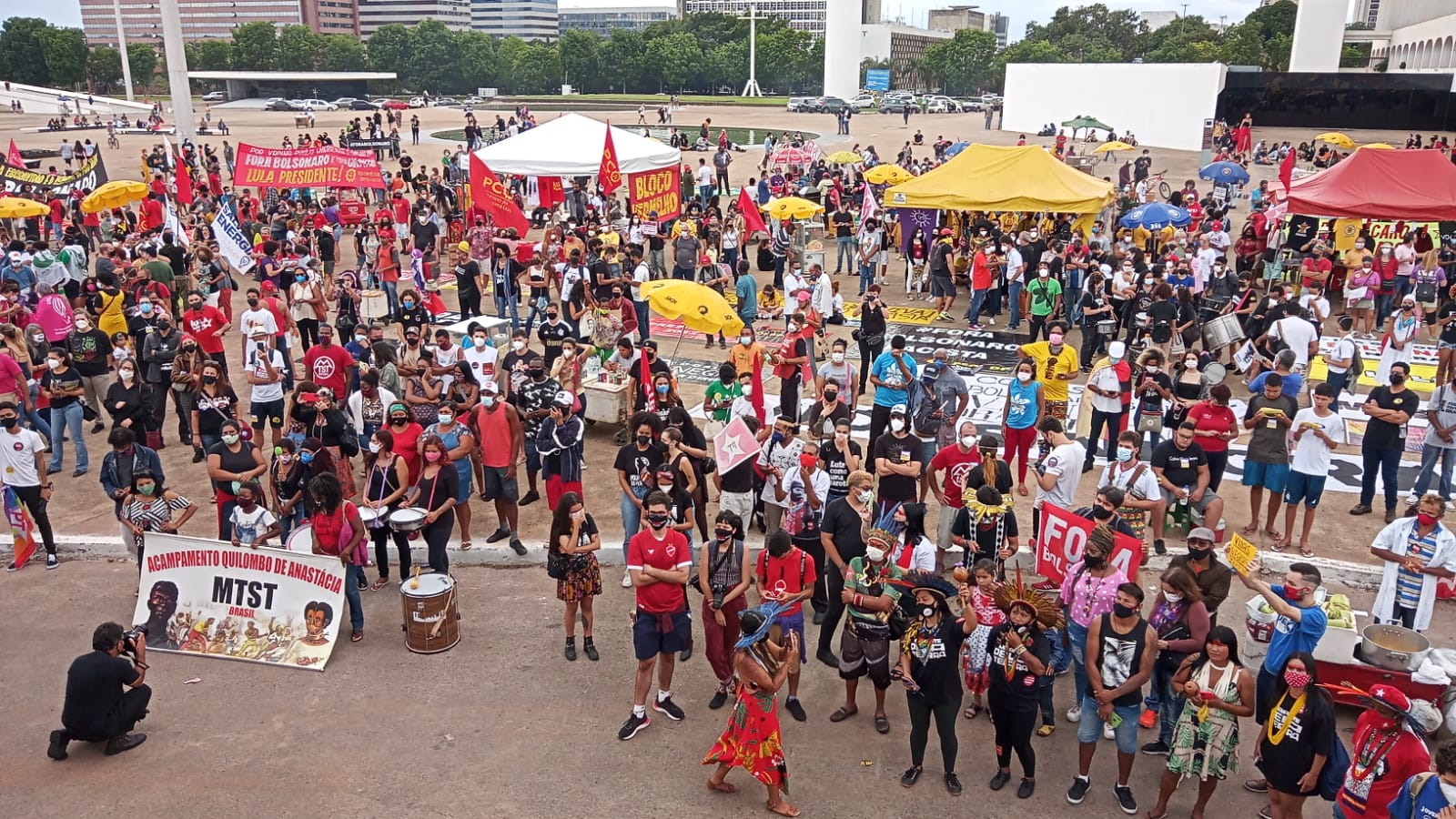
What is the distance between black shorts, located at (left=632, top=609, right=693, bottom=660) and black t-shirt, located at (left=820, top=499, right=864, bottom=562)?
4.46ft

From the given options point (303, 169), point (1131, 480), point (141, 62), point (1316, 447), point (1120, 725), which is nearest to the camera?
point (1120, 725)

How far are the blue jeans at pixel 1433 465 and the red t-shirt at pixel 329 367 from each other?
1145cm

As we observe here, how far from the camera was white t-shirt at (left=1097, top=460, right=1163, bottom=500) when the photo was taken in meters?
8.50

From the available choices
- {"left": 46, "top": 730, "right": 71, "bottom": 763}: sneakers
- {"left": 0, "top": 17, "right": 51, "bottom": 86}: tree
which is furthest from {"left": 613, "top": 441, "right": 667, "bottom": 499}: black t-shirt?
{"left": 0, "top": 17, "right": 51, "bottom": 86}: tree

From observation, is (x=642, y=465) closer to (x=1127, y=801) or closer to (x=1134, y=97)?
(x=1127, y=801)

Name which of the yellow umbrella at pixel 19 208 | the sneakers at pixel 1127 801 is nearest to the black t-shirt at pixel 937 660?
the sneakers at pixel 1127 801

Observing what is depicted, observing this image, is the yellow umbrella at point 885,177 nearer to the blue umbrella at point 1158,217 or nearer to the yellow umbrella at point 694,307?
the blue umbrella at point 1158,217

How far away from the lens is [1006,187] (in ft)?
61.1

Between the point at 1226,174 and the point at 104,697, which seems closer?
the point at 104,697

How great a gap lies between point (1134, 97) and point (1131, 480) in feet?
161

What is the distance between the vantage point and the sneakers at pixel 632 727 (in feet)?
23.0

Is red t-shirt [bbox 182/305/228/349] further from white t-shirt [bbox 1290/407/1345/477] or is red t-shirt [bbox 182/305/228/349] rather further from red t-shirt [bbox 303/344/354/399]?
white t-shirt [bbox 1290/407/1345/477]

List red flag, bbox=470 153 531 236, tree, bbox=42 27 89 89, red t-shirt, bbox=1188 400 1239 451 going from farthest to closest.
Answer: tree, bbox=42 27 89 89 → red flag, bbox=470 153 531 236 → red t-shirt, bbox=1188 400 1239 451

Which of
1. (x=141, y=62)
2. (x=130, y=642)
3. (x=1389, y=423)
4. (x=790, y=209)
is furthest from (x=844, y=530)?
(x=141, y=62)
